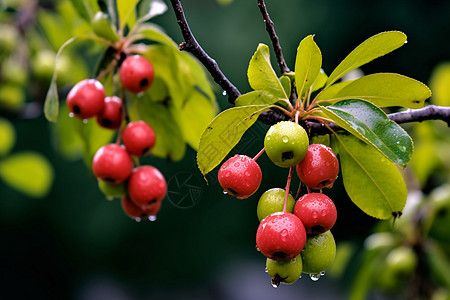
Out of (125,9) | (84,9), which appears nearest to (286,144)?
(125,9)

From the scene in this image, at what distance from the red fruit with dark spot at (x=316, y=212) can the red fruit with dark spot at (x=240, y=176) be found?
97 millimetres

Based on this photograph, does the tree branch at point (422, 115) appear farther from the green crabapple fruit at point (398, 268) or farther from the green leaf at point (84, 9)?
the green crabapple fruit at point (398, 268)

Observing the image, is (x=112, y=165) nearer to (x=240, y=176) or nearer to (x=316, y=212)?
(x=240, y=176)

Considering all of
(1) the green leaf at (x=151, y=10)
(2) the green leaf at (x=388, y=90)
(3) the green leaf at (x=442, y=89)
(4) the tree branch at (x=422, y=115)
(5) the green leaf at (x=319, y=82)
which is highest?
(1) the green leaf at (x=151, y=10)

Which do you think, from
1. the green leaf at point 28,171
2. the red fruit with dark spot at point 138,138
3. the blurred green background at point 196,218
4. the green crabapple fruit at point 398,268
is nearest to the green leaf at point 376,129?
the red fruit with dark spot at point 138,138

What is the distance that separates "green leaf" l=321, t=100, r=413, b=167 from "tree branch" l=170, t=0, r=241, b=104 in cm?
21

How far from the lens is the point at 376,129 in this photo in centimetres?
84

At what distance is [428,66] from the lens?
280 inches

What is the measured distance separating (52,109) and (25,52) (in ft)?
5.35

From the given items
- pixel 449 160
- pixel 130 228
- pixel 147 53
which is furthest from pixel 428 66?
pixel 147 53

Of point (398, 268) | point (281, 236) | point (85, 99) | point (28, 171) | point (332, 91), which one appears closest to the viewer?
point (281, 236)

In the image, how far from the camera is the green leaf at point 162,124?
4.60 ft

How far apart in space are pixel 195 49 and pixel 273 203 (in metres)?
0.33

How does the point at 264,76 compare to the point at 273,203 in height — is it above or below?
above
